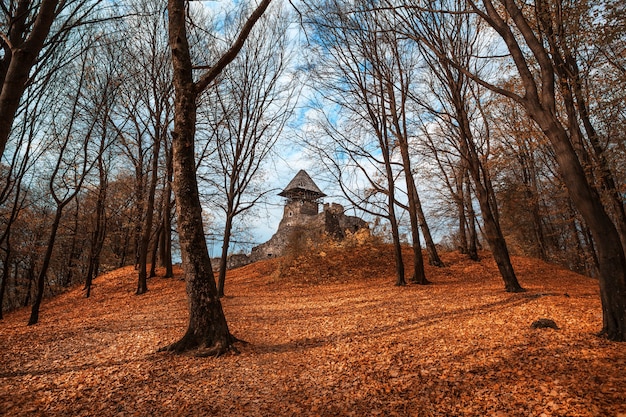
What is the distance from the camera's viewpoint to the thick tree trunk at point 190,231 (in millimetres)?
4594

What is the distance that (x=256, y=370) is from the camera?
3977 mm

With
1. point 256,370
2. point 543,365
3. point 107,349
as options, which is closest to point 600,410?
point 543,365

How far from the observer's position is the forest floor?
2.88 meters

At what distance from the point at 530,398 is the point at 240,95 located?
11.3 metres

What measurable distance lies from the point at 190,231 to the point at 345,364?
9.33 feet

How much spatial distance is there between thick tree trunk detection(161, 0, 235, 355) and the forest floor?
31 centimetres

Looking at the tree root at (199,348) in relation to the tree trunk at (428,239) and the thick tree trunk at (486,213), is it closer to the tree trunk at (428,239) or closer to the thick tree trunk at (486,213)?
the thick tree trunk at (486,213)

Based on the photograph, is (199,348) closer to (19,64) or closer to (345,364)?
(345,364)

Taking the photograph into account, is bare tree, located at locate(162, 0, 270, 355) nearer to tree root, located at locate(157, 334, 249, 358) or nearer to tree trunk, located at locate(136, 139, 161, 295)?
tree root, located at locate(157, 334, 249, 358)

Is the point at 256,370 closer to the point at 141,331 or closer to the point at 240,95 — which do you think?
the point at 141,331

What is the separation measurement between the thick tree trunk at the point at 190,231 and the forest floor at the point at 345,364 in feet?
1.00

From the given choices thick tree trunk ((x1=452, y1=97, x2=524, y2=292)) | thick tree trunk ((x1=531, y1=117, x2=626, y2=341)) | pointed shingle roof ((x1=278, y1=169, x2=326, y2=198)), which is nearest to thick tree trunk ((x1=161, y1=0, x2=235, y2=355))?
thick tree trunk ((x1=531, y1=117, x2=626, y2=341))

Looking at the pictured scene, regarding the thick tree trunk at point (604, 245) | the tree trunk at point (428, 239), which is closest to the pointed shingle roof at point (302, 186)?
→ the tree trunk at point (428, 239)

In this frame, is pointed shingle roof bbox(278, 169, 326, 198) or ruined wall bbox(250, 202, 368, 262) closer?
ruined wall bbox(250, 202, 368, 262)
